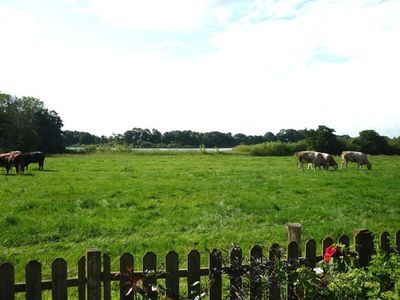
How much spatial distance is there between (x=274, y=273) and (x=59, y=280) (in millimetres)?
2142

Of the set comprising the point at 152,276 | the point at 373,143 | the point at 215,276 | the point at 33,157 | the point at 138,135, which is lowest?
the point at 215,276

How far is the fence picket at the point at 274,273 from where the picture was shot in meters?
3.79

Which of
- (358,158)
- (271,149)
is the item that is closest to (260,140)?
(271,149)

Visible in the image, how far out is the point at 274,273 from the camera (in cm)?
376

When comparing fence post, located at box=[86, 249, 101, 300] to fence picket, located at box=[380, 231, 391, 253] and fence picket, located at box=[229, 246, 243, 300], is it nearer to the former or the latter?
fence picket, located at box=[229, 246, 243, 300]

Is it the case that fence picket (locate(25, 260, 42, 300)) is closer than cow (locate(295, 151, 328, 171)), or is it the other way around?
fence picket (locate(25, 260, 42, 300))

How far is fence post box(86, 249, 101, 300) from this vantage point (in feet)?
13.2

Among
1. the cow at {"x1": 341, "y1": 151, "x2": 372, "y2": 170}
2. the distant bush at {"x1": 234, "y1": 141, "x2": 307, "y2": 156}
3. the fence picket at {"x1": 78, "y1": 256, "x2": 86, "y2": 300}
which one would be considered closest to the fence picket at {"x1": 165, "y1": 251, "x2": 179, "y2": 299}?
the fence picket at {"x1": 78, "y1": 256, "x2": 86, "y2": 300}

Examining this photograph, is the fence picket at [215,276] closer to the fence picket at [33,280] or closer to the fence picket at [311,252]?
the fence picket at [311,252]

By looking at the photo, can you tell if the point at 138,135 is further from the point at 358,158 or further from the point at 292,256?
the point at 292,256

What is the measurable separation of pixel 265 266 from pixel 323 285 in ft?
1.94

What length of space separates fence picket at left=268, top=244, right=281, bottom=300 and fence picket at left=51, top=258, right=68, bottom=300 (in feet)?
6.72

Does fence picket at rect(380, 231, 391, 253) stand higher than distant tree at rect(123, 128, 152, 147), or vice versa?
distant tree at rect(123, 128, 152, 147)

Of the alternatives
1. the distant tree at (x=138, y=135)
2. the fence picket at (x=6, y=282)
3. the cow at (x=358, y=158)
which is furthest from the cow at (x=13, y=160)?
the distant tree at (x=138, y=135)
